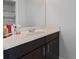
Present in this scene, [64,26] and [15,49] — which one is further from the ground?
[64,26]

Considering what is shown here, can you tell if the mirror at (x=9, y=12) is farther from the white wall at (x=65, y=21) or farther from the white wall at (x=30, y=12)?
the white wall at (x=65, y=21)

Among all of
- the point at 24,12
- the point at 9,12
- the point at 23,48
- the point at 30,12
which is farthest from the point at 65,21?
the point at 23,48

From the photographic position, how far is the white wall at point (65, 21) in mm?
3141

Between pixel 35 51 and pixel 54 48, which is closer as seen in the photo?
pixel 35 51

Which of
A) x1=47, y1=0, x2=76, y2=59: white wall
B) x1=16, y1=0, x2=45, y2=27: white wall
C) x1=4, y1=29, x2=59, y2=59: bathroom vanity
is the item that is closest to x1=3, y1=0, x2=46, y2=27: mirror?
x1=16, y1=0, x2=45, y2=27: white wall

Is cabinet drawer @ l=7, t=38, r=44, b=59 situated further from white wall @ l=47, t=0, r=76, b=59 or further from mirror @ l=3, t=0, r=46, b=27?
white wall @ l=47, t=0, r=76, b=59

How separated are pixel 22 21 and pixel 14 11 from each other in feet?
0.95

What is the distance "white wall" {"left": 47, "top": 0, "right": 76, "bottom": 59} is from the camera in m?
3.14

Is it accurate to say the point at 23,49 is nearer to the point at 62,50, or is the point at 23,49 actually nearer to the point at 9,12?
the point at 9,12

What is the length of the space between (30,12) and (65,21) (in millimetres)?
839

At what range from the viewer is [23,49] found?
59.2 inches

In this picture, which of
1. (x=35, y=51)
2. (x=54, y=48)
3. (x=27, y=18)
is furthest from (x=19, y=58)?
→ (x=54, y=48)

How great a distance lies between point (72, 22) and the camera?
314 cm

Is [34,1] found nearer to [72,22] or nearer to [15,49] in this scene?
[72,22]
